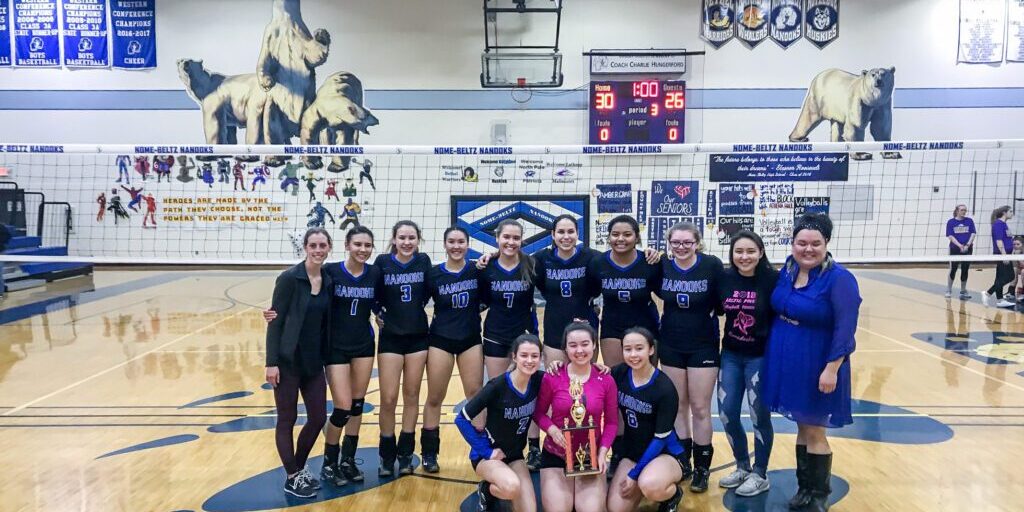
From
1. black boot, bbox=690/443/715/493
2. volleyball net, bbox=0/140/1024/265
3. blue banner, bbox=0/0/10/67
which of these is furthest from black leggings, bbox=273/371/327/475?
blue banner, bbox=0/0/10/67

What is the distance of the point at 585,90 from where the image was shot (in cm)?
1535

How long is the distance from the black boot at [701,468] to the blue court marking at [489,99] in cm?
1197

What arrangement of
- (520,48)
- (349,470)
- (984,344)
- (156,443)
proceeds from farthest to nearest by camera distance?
(520,48) → (984,344) → (156,443) → (349,470)

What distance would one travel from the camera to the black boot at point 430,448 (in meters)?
4.66

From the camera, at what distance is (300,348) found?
409 cm

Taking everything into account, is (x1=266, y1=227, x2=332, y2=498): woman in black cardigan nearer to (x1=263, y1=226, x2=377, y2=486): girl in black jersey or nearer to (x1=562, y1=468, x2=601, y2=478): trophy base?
(x1=263, y1=226, x2=377, y2=486): girl in black jersey

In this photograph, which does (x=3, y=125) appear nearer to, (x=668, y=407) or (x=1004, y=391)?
(x=668, y=407)

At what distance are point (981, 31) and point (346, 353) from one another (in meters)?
16.9

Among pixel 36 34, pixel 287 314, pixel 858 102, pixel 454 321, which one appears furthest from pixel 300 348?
pixel 36 34

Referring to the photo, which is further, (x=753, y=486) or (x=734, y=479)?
(x=734, y=479)

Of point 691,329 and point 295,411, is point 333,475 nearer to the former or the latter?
point 295,411

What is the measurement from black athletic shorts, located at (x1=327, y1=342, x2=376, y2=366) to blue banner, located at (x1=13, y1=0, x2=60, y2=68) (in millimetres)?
15235

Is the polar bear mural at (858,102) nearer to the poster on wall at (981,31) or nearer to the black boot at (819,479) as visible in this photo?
the poster on wall at (981,31)

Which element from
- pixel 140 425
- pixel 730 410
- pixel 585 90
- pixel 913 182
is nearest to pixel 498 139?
pixel 585 90
